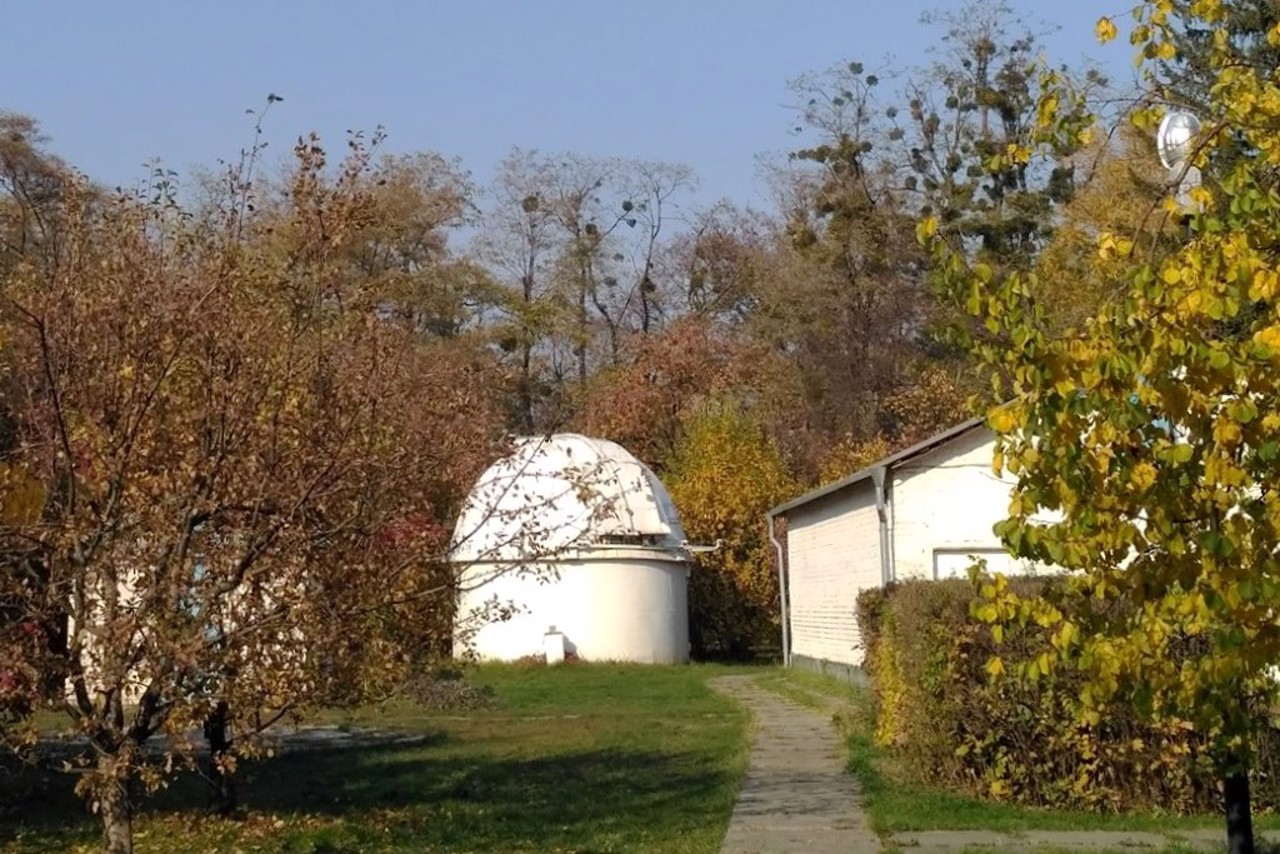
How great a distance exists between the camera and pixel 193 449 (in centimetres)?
1012

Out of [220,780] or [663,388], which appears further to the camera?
[663,388]

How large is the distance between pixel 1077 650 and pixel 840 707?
16.0m

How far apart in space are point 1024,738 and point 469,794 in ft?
16.8

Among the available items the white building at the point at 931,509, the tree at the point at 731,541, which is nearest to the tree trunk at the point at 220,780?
the white building at the point at 931,509

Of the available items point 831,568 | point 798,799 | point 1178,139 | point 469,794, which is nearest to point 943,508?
point 831,568

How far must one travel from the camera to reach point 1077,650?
6.49 metres

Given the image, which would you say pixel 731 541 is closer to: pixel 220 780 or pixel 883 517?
pixel 883 517

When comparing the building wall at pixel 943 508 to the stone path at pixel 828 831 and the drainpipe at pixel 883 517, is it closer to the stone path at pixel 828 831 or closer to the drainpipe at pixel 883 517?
the drainpipe at pixel 883 517

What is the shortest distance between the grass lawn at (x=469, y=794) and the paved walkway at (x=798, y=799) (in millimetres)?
240

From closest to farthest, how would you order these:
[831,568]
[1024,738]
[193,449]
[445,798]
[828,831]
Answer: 1. [193,449]
2. [828,831]
3. [1024,738]
4. [445,798]
5. [831,568]

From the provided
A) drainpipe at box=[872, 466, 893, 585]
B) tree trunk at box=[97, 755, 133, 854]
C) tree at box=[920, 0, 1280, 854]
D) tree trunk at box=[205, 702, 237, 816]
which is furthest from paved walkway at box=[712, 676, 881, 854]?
tree at box=[920, 0, 1280, 854]

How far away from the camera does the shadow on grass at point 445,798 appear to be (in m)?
12.6

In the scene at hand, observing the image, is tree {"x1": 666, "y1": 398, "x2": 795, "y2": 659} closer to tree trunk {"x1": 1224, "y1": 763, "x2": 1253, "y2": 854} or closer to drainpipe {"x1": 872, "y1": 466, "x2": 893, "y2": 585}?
drainpipe {"x1": 872, "y1": 466, "x2": 893, "y2": 585}

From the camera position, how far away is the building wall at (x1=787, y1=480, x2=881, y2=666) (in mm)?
25797
